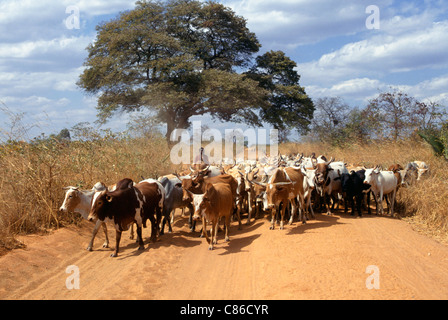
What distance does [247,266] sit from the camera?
765cm

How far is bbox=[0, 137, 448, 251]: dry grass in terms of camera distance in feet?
29.5

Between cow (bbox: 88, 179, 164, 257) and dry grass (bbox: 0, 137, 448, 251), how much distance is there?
6.02 feet

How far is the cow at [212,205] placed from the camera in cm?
857

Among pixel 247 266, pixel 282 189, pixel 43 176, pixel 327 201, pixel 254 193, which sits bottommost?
pixel 247 266

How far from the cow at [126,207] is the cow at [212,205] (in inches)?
43.8

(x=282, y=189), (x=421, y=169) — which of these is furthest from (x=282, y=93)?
(x=282, y=189)

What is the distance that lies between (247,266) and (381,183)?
6447 millimetres

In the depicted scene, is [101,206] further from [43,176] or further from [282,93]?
[282,93]

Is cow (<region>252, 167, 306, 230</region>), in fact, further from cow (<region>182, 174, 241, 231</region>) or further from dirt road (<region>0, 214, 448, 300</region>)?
cow (<region>182, 174, 241, 231</region>)

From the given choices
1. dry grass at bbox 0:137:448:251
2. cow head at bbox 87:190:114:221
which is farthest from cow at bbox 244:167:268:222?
dry grass at bbox 0:137:448:251

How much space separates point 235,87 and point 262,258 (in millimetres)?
19116

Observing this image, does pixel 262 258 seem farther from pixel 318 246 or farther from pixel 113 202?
pixel 113 202

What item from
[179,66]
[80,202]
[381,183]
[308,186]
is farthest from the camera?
[179,66]

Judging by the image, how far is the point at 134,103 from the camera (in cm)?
2791
